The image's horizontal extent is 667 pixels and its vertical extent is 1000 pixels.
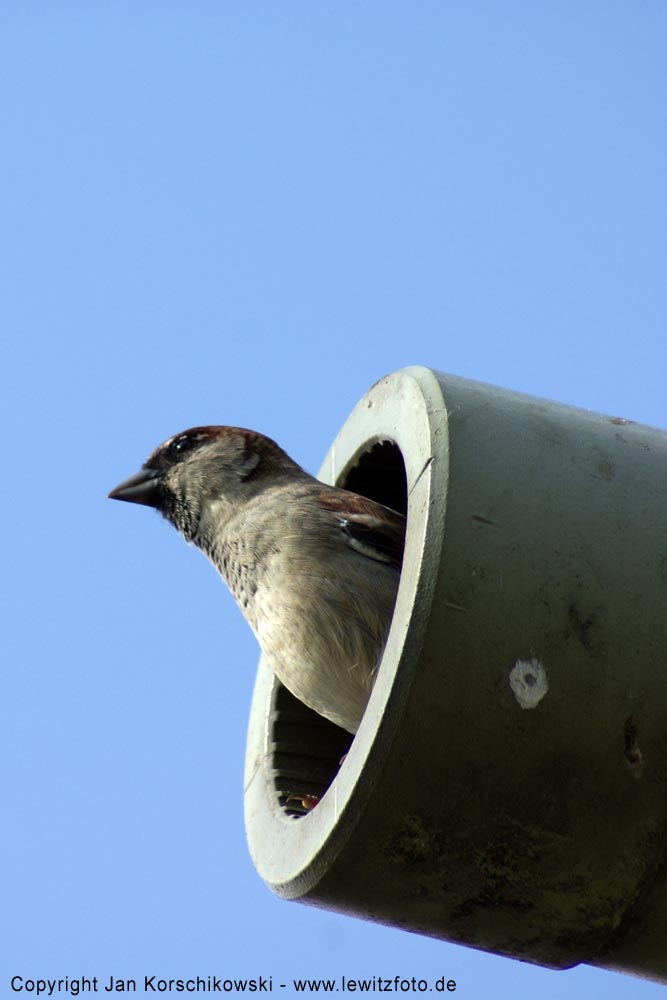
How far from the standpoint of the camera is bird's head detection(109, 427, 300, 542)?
5.04 m

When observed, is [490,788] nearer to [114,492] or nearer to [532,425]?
[532,425]

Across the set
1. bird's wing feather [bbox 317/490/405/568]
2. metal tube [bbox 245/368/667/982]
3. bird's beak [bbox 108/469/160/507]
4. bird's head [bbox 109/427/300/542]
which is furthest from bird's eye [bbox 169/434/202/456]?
metal tube [bbox 245/368/667/982]

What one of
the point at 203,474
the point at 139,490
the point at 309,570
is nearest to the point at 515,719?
the point at 309,570

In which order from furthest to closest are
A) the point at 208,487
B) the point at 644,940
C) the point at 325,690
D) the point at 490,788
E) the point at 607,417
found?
the point at 208,487
the point at 325,690
the point at 607,417
the point at 644,940
the point at 490,788

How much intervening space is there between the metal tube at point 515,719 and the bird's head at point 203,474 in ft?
4.66

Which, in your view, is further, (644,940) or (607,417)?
(607,417)

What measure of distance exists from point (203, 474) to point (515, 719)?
2.08 metres

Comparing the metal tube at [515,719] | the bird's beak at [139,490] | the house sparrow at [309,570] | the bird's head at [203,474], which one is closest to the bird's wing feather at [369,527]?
the house sparrow at [309,570]

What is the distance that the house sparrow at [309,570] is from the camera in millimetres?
4246

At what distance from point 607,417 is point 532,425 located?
0.32 metres

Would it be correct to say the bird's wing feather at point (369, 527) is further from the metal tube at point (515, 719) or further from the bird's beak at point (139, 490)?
the bird's beak at point (139, 490)

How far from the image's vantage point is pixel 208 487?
5113 mm

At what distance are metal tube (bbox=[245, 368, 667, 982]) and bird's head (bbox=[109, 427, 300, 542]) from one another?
4.66ft

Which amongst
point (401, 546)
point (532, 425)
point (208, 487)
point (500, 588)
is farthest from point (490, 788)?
point (208, 487)
